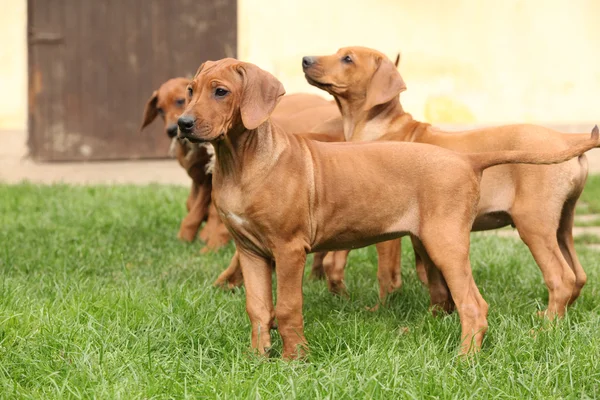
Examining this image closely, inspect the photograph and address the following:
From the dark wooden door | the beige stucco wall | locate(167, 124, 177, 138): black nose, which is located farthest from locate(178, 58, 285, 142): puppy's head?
the dark wooden door

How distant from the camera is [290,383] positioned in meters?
3.47

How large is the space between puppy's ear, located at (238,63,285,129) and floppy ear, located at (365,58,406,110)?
135 cm

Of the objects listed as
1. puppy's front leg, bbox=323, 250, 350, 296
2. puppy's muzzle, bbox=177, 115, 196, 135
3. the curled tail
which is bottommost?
puppy's front leg, bbox=323, 250, 350, 296

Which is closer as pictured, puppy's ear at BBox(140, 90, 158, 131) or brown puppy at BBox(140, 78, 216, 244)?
brown puppy at BBox(140, 78, 216, 244)

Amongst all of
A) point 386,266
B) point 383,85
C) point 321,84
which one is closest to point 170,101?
point 321,84

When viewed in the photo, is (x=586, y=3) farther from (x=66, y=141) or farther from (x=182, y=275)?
(x=182, y=275)

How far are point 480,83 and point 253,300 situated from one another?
8.08 meters

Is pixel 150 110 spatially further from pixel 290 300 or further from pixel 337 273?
pixel 290 300

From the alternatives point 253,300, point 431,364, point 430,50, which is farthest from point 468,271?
point 430,50

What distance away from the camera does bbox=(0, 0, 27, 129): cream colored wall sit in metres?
11.7

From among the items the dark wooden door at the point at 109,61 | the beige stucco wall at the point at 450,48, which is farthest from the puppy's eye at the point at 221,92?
the dark wooden door at the point at 109,61

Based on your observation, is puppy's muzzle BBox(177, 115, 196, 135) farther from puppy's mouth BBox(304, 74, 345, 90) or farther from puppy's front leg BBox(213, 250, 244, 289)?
puppy's front leg BBox(213, 250, 244, 289)

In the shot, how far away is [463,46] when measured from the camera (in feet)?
38.1

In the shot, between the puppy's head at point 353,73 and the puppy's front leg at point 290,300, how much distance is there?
1555mm
